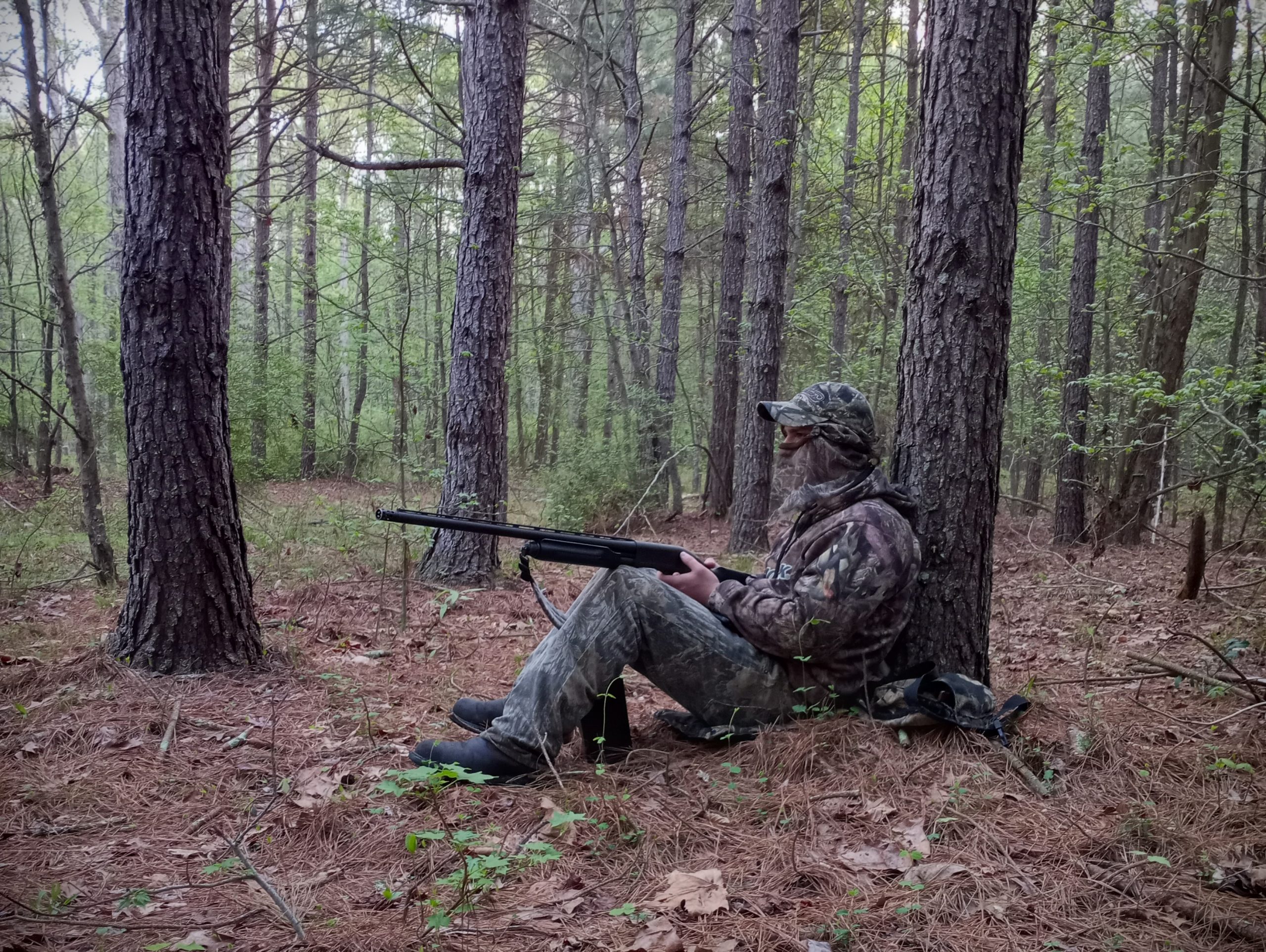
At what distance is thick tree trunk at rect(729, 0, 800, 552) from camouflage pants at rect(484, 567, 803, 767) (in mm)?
6003

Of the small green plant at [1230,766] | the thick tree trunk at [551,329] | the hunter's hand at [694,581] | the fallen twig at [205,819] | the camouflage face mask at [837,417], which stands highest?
the thick tree trunk at [551,329]

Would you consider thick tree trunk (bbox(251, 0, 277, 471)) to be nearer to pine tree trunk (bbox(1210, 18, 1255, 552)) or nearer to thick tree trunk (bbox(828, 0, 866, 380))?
thick tree trunk (bbox(828, 0, 866, 380))

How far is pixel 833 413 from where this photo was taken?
3.29 metres

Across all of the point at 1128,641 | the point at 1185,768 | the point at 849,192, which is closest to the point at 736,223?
the point at 849,192

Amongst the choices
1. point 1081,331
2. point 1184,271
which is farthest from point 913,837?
point 1081,331

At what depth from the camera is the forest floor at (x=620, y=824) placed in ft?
6.81

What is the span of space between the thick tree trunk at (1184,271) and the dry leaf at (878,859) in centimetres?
610

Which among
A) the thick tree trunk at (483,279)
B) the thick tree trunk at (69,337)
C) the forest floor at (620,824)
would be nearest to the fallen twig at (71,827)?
the forest floor at (620,824)

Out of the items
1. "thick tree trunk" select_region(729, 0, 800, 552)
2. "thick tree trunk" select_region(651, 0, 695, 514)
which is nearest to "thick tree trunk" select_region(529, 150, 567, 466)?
"thick tree trunk" select_region(651, 0, 695, 514)

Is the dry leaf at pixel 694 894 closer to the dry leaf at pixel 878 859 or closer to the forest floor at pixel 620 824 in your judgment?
the forest floor at pixel 620 824

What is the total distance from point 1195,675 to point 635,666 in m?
2.62

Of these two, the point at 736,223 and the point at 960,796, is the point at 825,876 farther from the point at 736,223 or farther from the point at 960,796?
the point at 736,223

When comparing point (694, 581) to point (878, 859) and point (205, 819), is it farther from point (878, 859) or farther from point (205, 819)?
point (205, 819)

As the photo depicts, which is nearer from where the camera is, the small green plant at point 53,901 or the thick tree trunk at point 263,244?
the small green plant at point 53,901
